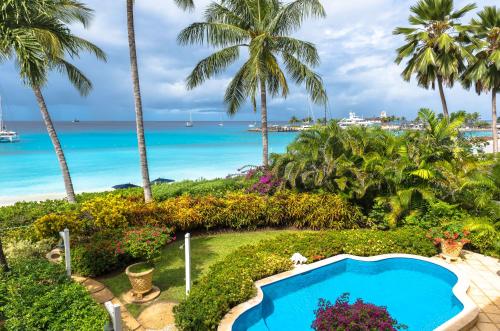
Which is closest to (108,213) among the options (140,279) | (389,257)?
(140,279)

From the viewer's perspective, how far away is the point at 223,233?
10516 millimetres

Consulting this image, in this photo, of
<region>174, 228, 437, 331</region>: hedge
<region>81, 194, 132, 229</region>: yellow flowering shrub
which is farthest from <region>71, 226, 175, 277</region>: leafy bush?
<region>174, 228, 437, 331</region>: hedge

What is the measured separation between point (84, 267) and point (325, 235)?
21.0ft

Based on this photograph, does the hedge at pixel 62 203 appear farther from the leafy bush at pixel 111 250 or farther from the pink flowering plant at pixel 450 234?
the pink flowering plant at pixel 450 234

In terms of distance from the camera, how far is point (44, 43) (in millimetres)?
9570

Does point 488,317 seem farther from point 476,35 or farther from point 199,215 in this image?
point 476,35

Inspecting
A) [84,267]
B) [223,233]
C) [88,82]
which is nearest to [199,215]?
[223,233]

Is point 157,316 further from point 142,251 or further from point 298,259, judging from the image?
point 298,259

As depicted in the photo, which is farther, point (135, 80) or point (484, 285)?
point (135, 80)

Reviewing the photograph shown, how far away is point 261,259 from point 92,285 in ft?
12.5

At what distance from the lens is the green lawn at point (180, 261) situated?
6.73m

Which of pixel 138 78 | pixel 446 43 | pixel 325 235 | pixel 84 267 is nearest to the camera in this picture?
pixel 84 267

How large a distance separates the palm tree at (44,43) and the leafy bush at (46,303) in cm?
357

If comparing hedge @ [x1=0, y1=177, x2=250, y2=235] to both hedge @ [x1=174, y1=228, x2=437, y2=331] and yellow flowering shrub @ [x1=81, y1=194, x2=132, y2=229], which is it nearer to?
yellow flowering shrub @ [x1=81, y1=194, x2=132, y2=229]
